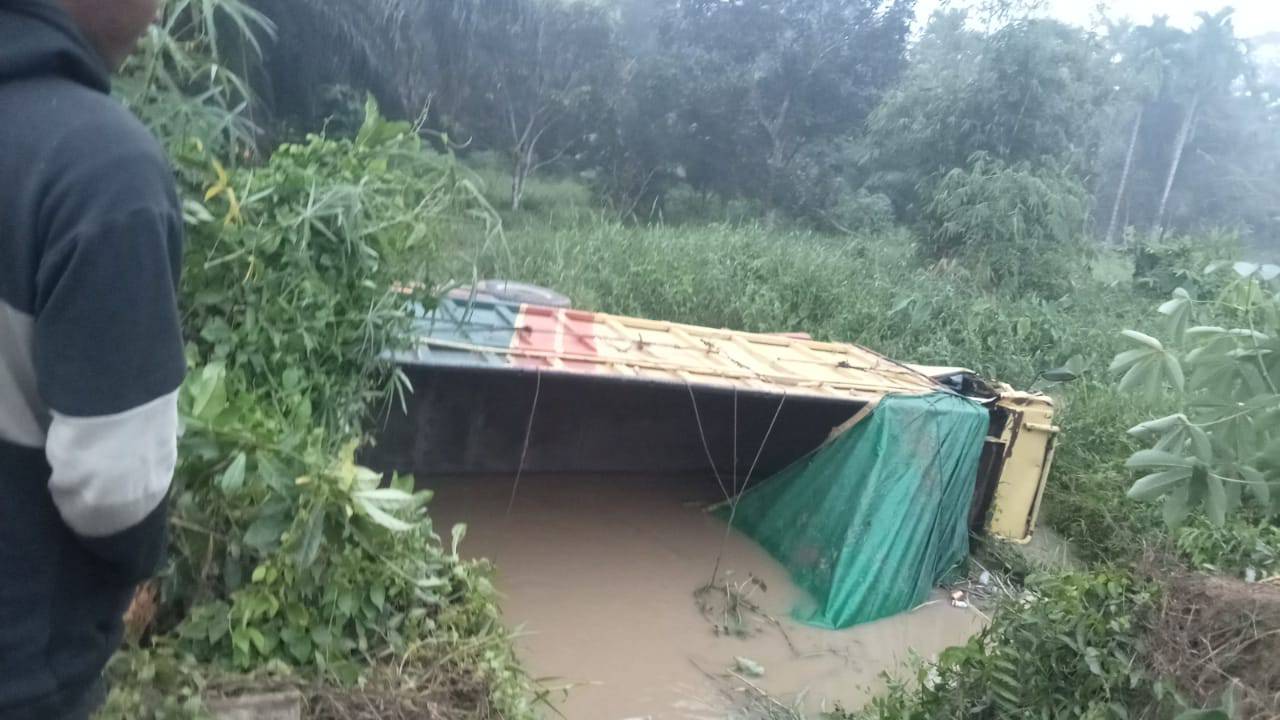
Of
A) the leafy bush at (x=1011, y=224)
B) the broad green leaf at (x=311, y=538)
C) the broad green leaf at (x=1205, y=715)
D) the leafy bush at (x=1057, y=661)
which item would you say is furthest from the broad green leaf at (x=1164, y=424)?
the leafy bush at (x=1011, y=224)

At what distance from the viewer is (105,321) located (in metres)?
1.04

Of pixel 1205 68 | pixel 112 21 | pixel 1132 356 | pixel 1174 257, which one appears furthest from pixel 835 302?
Answer: pixel 1205 68

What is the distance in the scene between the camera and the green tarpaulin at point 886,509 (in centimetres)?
527

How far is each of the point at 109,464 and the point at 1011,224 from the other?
1180cm

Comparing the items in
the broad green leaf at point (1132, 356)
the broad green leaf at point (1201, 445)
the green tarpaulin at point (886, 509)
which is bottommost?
the green tarpaulin at point (886, 509)

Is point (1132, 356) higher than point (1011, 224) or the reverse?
the reverse

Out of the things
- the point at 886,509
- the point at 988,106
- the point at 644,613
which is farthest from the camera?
the point at 988,106

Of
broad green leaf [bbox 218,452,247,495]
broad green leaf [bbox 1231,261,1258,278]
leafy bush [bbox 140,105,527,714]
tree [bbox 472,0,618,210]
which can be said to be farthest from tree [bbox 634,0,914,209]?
broad green leaf [bbox 218,452,247,495]

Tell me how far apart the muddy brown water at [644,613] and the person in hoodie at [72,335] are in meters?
2.98

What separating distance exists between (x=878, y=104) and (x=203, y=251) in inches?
477

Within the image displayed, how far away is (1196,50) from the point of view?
1545 cm

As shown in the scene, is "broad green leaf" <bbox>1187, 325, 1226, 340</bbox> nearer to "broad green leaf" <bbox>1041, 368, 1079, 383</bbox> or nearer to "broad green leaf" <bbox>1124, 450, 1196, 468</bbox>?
"broad green leaf" <bbox>1124, 450, 1196, 468</bbox>

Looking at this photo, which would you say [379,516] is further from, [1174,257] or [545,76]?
[1174,257]

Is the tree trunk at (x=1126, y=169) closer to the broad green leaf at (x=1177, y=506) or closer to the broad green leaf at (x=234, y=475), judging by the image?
the broad green leaf at (x=1177, y=506)
